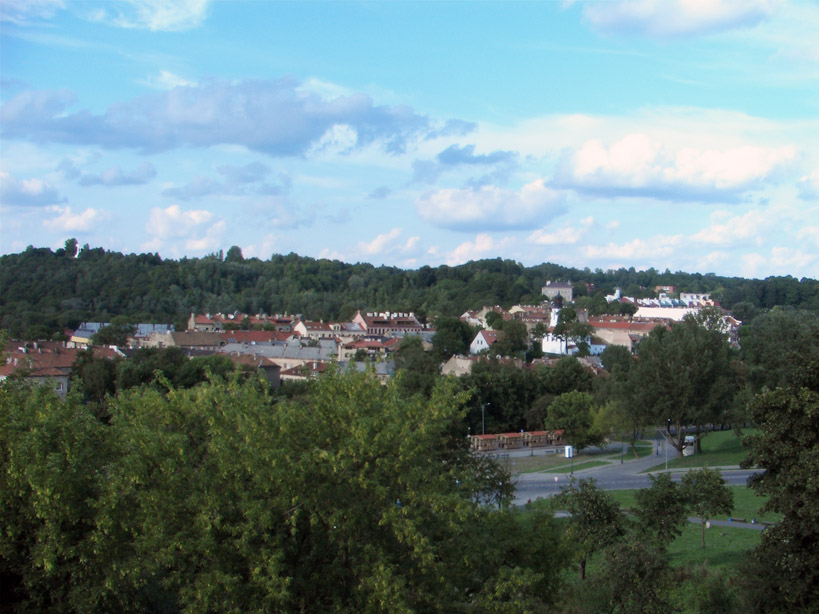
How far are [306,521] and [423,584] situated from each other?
1.99 meters

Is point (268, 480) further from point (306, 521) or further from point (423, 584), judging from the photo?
point (423, 584)

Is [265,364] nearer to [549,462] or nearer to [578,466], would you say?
[549,462]

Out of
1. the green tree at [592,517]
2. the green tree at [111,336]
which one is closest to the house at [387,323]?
the green tree at [111,336]

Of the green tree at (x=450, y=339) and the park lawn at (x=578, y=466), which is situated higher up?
the green tree at (x=450, y=339)

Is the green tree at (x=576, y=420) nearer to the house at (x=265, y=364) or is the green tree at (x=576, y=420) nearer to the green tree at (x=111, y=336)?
the house at (x=265, y=364)

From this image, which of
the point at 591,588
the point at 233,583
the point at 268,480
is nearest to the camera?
the point at 233,583

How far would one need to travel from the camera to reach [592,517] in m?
20.2

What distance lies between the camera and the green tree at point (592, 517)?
1986 cm

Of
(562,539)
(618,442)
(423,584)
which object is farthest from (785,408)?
(618,442)

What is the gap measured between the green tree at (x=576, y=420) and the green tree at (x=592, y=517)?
27.8 metres

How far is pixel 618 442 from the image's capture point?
183 feet

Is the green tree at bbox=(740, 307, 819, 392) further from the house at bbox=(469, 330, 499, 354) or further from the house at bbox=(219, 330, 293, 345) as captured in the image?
the house at bbox=(219, 330, 293, 345)

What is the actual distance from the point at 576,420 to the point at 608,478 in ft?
31.9

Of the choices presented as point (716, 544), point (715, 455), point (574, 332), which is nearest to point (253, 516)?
point (716, 544)
